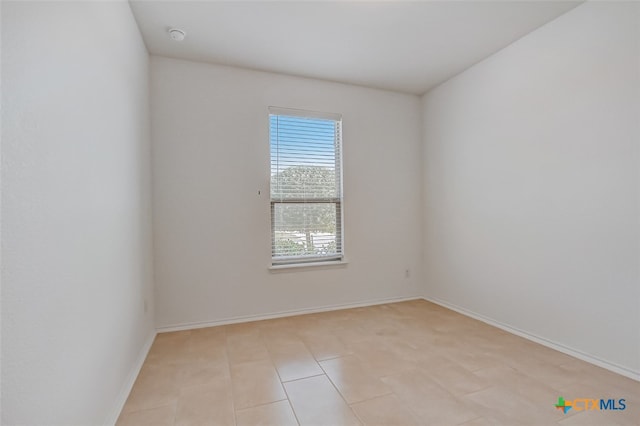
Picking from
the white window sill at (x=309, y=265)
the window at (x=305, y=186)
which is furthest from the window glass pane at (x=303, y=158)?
the white window sill at (x=309, y=265)

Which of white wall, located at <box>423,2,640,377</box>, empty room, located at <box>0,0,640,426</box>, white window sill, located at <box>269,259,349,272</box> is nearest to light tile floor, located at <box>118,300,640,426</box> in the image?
empty room, located at <box>0,0,640,426</box>

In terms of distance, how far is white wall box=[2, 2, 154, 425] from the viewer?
0.92 meters

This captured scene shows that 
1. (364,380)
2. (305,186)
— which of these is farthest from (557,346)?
(305,186)

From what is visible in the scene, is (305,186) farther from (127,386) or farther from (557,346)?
(557,346)

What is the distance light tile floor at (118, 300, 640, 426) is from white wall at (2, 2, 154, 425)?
460mm

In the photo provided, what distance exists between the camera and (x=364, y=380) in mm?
2059

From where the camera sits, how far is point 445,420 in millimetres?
1656

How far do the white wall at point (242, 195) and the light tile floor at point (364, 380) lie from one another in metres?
0.47

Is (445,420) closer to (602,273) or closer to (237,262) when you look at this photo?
(602,273)

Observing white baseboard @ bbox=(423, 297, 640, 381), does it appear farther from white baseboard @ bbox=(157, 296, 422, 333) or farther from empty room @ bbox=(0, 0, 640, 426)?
white baseboard @ bbox=(157, 296, 422, 333)

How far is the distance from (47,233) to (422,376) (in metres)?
2.25

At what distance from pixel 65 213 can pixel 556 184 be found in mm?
3294

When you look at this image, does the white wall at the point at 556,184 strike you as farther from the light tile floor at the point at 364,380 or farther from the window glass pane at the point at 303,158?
the window glass pane at the point at 303,158

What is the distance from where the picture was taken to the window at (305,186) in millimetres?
3434
